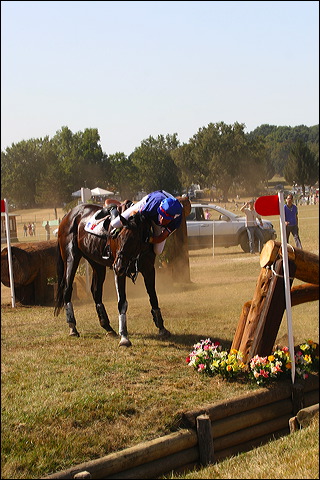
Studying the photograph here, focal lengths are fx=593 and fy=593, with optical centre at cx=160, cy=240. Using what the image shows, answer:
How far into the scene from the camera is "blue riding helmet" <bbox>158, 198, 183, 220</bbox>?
24.8ft

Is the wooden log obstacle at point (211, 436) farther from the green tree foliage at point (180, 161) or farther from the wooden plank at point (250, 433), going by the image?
the green tree foliage at point (180, 161)

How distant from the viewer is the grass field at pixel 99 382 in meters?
4.88

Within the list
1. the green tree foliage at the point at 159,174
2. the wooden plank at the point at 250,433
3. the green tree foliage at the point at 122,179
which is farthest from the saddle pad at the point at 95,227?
the green tree foliage at the point at 122,179

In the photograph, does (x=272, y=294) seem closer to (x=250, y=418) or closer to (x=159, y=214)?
(x=250, y=418)

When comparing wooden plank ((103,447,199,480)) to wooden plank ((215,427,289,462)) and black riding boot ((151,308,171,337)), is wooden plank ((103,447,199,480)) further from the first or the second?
black riding boot ((151,308,171,337))

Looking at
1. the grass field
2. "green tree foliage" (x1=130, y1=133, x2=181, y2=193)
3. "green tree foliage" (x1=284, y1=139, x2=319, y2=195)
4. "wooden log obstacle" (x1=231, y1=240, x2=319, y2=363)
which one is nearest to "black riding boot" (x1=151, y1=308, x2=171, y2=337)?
the grass field

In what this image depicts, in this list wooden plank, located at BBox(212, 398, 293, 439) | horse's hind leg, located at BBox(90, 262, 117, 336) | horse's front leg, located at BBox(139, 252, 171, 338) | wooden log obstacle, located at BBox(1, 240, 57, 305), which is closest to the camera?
wooden plank, located at BBox(212, 398, 293, 439)

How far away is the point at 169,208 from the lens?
24.8 feet

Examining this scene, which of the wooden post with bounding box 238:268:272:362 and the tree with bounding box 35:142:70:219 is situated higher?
the tree with bounding box 35:142:70:219

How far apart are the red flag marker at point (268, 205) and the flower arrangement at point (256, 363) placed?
1.51m

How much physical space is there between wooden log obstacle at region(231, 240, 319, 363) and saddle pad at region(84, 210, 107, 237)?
2954 millimetres

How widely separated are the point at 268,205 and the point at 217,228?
48.8 ft

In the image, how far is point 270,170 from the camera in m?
20.6

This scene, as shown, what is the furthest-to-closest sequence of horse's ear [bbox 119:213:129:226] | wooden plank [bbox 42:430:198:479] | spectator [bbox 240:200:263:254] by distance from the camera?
spectator [bbox 240:200:263:254] → horse's ear [bbox 119:213:129:226] → wooden plank [bbox 42:430:198:479]
